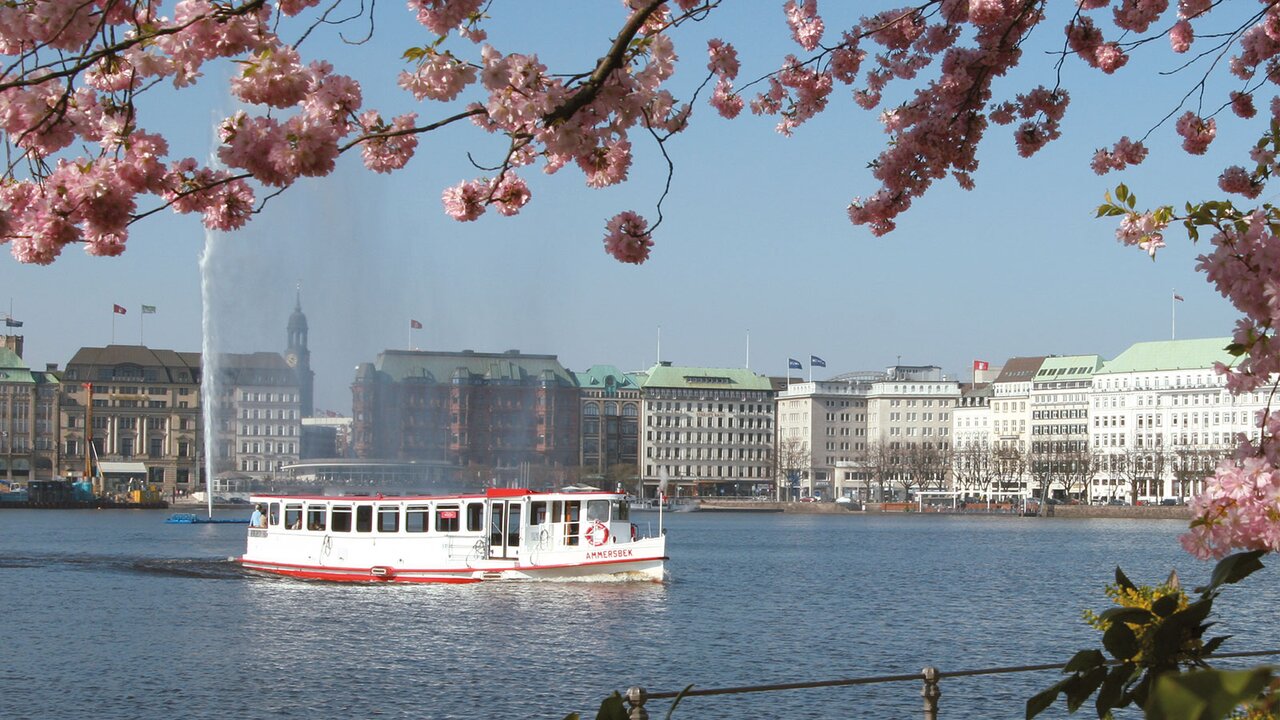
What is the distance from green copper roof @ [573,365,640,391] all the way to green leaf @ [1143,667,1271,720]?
609ft

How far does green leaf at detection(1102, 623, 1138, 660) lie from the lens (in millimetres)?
4207

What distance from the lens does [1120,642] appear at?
4.21 meters

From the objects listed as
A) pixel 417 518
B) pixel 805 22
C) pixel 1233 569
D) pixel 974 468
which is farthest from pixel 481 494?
pixel 974 468

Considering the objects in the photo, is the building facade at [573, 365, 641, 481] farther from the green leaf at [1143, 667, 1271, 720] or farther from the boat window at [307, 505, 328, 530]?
the green leaf at [1143, 667, 1271, 720]

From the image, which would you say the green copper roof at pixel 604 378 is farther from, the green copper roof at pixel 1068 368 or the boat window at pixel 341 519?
the boat window at pixel 341 519

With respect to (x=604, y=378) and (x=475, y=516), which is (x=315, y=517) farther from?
(x=604, y=378)

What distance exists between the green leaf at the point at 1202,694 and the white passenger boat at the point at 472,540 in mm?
45416

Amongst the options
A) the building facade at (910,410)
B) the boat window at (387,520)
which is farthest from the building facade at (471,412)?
the boat window at (387,520)

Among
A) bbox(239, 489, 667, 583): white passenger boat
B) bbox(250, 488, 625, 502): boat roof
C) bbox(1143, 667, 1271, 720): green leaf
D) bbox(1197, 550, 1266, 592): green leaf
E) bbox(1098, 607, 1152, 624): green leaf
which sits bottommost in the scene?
bbox(239, 489, 667, 583): white passenger boat

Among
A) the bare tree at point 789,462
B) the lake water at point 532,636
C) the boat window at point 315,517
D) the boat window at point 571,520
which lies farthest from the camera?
the bare tree at point 789,462

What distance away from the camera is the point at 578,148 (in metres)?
7.95

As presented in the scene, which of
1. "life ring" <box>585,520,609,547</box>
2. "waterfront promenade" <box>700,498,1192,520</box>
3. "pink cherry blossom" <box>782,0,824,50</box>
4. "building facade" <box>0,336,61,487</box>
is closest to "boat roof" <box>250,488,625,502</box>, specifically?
"life ring" <box>585,520,609,547</box>

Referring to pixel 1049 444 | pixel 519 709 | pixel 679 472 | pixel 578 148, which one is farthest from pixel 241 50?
pixel 679 472

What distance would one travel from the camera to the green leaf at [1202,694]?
8.13 ft
